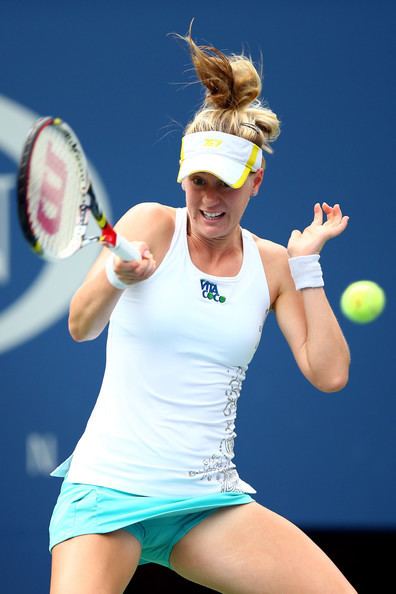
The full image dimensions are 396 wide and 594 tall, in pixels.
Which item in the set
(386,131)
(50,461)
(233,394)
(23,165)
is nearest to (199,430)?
(233,394)

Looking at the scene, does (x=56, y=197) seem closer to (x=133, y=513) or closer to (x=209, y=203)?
(x=209, y=203)

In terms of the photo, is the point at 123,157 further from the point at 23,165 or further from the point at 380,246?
the point at 23,165

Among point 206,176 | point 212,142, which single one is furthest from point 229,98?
point 206,176

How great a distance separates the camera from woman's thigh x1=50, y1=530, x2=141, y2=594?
2906mm

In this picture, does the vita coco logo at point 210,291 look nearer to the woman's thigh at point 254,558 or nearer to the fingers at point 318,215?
the fingers at point 318,215

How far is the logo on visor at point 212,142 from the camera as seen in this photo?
130 inches

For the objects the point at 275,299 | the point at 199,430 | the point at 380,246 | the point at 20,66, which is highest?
the point at 20,66

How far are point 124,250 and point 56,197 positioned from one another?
0.65ft

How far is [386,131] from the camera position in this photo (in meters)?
5.02

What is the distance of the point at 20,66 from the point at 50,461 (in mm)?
1640

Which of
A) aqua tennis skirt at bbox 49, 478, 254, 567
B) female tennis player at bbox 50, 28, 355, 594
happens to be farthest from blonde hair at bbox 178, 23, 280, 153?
aqua tennis skirt at bbox 49, 478, 254, 567

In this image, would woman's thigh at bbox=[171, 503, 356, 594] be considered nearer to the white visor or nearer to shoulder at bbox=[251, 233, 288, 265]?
shoulder at bbox=[251, 233, 288, 265]

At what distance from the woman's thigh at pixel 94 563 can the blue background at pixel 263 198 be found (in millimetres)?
1904

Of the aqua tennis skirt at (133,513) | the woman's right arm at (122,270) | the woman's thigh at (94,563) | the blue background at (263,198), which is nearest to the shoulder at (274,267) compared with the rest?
the woman's right arm at (122,270)
